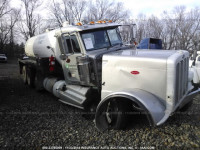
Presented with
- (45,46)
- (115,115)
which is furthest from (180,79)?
(45,46)

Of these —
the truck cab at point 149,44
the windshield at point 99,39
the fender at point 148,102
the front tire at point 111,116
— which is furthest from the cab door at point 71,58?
the truck cab at point 149,44

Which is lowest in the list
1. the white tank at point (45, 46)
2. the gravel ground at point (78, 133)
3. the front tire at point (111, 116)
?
the gravel ground at point (78, 133)

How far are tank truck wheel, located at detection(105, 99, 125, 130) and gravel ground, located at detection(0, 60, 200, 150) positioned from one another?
15 centimetres

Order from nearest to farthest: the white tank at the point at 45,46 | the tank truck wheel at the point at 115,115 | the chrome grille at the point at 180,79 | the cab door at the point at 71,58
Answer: the chrome grille at the point at 180,79, the tank truck wheel at the point at 115,115, the cab door at the point at 71,58, the white tank at the point at 45,46

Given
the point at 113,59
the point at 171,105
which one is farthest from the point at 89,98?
the point at 171,105

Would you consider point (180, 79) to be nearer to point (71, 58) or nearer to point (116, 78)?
point (116, 78)

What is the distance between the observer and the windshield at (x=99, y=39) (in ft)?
16.5

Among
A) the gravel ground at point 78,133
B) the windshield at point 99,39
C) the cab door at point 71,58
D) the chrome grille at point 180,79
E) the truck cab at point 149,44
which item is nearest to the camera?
the gravel ground at point 78,133

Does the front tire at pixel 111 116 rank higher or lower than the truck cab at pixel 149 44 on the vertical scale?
lower

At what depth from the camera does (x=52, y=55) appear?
22.5 ft

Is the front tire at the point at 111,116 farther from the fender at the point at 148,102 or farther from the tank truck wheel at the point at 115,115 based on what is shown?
the fender at the point at 148,102

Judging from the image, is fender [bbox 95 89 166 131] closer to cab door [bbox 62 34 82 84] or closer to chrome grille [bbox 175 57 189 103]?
chrome grille [bbox 175 57 189 103]

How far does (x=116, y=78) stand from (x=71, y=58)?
1.90 m

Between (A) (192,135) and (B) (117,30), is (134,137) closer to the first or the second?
(A) (192,135)
